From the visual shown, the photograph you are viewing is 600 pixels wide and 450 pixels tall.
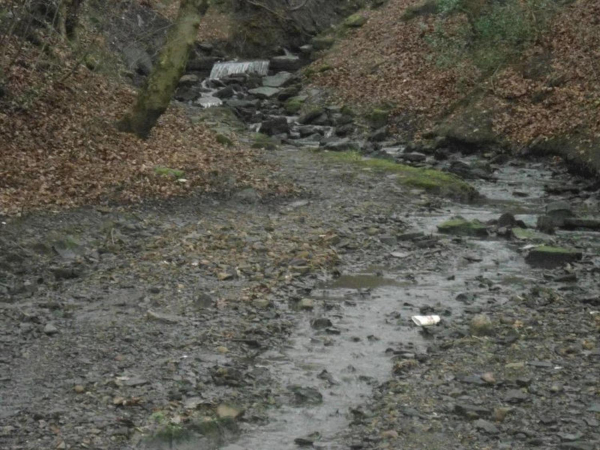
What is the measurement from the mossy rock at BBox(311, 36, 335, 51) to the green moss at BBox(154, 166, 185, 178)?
1995 cm

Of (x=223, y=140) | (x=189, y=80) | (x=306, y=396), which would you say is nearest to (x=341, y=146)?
(x=223, y=140)

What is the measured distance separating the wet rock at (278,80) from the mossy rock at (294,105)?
2.93m

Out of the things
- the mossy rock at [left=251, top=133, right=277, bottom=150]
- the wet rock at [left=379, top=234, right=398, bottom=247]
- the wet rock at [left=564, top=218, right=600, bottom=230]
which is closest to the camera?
the wet rock at [left=379, top=234, right=398, bottom=247]

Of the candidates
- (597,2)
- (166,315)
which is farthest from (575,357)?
(597,2)

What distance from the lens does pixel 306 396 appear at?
734 cm

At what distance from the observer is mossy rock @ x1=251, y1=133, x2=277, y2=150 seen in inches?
771

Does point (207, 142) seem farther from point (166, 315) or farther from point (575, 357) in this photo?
point (575, 357)

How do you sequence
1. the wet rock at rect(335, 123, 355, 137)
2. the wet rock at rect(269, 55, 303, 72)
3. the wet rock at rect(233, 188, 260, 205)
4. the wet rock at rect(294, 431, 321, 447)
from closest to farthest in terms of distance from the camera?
the wet rock at rect(294, 431, 321, 447) < the wet rock at rect(233, 188, 260, 205) < the wet rock at rect(335, 123, 355, 137) < the wet rock at rect(269, 55, 303, 72)

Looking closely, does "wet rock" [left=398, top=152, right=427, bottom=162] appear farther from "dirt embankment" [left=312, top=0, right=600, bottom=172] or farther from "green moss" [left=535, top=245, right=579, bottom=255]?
"green moss" [left=535, top=245, right=579, bottom=255]

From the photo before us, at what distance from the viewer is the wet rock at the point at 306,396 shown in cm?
729

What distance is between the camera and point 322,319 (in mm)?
9156

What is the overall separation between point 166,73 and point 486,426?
11.5 m

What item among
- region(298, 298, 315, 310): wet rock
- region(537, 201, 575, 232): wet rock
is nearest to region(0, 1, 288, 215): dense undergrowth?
region(537, 201, 575, 232): wet rock

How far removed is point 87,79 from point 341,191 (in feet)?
22.0
